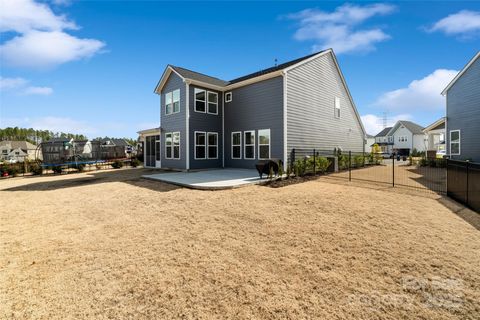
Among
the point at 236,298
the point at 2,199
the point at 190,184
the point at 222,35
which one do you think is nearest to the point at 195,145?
the point at 190,184

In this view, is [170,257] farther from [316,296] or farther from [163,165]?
[163,165]

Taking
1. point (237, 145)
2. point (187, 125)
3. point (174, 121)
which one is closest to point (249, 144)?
point (237, 145)

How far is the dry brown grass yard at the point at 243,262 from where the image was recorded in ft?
8.27

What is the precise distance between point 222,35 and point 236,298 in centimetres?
1636

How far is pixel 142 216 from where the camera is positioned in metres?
5.89

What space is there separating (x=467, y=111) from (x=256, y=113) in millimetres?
14173

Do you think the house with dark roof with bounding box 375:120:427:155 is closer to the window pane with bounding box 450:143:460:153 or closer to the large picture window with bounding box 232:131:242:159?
the window pane with bounding box 450:143:460:153

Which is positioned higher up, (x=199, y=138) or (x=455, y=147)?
(x=199, y=138)

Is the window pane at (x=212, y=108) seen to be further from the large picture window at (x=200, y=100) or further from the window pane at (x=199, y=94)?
the window pane at (x=199, y=94)

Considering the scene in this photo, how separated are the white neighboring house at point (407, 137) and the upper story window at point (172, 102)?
4446cm

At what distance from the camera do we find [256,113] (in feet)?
46.7

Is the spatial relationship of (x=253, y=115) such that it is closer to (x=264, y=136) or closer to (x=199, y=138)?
(x=264, y=136)

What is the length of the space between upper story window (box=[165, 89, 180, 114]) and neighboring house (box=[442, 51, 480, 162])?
769 inches

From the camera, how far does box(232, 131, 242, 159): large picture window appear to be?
15336mm
